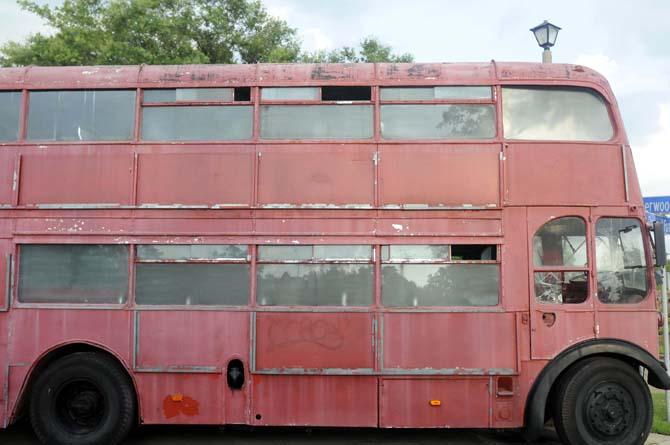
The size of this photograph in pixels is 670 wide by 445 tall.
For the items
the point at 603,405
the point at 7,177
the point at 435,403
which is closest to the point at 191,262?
the point at 7,177

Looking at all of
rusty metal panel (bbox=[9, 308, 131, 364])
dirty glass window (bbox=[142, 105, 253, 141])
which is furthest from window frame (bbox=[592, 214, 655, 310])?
rusty metal panel (bbox=[9, 308, 131, 364])

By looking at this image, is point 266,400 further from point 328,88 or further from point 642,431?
point 642,431

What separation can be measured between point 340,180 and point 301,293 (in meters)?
1.30

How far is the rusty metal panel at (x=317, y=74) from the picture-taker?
223 inches

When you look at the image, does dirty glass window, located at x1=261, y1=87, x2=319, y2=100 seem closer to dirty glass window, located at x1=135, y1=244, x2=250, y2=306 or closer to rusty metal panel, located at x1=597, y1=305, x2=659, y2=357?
dirty glass window, located at x1=135, y1=244, x2=250, y2=306

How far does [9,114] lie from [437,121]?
485 cm

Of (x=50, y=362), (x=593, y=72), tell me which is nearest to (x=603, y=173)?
(x=593, y=72)

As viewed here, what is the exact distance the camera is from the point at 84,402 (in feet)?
18.1

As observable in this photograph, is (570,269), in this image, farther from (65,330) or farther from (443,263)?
(65,330)

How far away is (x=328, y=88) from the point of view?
5688 mm

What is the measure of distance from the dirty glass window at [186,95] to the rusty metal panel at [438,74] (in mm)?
1759

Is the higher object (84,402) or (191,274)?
(191,274)

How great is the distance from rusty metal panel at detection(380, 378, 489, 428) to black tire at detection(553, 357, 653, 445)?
0.83m

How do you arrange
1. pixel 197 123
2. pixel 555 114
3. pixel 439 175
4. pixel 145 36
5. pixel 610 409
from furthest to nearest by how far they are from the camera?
pixel 145 36 < pixel 197 123 < pixel 555 114 < pixel 439 175 < pixel 610 409
